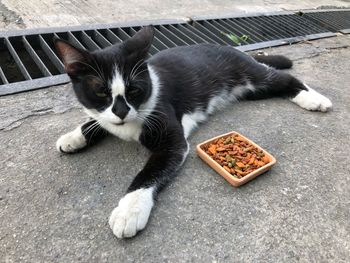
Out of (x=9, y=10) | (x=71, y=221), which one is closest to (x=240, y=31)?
(x=9, y=10)

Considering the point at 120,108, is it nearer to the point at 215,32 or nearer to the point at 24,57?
the point at 24,57

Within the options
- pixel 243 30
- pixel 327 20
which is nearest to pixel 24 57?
pixel 243 30

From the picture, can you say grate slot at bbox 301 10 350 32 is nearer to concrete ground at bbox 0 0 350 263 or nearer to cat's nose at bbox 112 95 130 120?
concrete ground at bbox 0 0 350 263

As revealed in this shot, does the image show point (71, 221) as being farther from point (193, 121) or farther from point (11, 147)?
point (193, 121)

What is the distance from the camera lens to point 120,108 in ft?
4.89

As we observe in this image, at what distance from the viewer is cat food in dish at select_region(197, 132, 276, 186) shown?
62.0 inches

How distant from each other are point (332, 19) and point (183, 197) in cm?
369

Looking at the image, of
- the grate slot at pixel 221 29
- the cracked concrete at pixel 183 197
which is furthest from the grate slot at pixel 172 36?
the cracked concrete at pixel 183 197

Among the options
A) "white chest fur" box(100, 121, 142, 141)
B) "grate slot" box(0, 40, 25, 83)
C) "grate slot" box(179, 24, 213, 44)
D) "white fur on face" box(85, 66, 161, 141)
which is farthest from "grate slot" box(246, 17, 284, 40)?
A: "grate slot" box(0, 40, 25, 83)

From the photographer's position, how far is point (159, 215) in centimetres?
143

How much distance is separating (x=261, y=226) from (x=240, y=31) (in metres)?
2.48

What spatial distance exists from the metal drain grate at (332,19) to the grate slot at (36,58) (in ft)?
10.3

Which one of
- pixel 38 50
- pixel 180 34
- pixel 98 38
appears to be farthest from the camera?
pixel 180 34

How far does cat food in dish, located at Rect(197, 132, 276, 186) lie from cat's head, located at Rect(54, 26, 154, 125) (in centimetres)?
43
